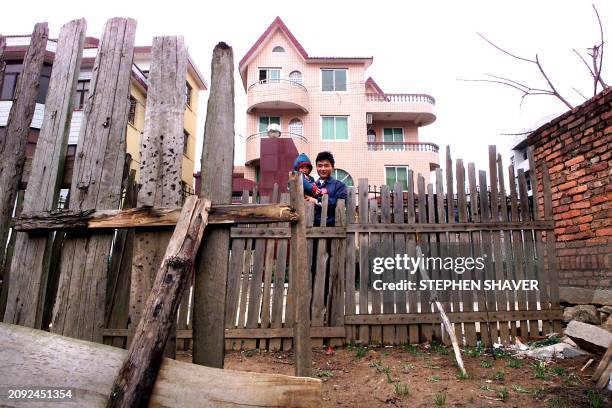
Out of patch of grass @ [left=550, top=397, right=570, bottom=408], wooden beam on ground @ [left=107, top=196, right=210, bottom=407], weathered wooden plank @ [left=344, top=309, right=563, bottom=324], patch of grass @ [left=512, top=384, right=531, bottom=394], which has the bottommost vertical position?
patch of grass @ [left=512, top=384, right=531, bottom=394]

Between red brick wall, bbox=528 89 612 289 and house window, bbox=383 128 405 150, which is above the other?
house window, bbox=383 128 405 150

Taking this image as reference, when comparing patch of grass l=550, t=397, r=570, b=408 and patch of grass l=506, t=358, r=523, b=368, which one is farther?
patch of grass l=506, t=358, r=523, b=368

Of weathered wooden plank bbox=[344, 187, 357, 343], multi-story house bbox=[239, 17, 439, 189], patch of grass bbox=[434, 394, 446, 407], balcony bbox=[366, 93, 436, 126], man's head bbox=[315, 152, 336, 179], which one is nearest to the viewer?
patch of grass bbox=[434, 394, 446, 407]

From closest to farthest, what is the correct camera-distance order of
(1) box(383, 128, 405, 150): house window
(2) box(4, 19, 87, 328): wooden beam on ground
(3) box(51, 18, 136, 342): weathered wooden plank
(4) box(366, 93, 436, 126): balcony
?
(3) box(51, 18, 136, 342): weathered wooden plank, (2) box(4, 19, 87, 328): wooden beam on ground, (4) box(366, 93, 436, 126): balcony, (1) box(383, 128, 405, 150): house window

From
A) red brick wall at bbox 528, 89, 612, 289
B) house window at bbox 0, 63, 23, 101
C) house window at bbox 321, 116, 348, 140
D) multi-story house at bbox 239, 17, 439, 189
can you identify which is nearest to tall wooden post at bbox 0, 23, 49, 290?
red brick wall at bbox 528, 89, 612, 289

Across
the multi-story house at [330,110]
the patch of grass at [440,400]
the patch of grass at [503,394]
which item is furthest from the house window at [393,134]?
the patch of grass at [440,400]

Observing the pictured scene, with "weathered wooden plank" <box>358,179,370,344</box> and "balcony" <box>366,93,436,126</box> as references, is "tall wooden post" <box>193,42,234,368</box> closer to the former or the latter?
"weathered wooden plank" <box>358,179,370,344</box>

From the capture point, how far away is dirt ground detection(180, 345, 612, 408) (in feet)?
9.45

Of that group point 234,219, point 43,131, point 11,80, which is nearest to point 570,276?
point 234,219

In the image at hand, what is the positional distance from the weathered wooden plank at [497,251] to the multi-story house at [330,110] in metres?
16.8

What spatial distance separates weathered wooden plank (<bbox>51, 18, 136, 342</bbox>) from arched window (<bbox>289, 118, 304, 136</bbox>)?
66.8ft

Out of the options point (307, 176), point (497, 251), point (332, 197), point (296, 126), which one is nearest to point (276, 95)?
point (296, 126)

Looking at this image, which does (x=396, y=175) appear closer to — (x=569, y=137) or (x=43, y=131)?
(x=569, y=137)

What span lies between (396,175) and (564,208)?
17662mm
